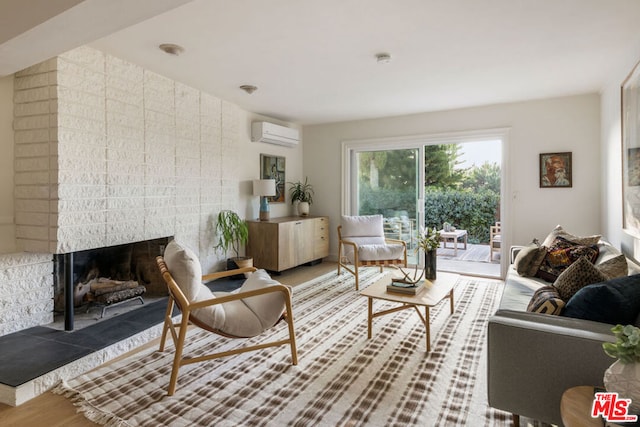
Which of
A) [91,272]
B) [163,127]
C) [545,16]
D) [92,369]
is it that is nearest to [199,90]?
[163,127]

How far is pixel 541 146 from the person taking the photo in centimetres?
461

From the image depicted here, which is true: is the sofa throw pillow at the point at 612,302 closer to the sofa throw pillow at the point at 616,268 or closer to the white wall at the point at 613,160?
the sofa throw pillow at the point at 616,268

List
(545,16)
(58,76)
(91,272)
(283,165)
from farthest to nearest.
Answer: (283,165) < (91,272) < (58,76) < (545,16)

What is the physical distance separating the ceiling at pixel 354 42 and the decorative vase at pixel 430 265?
5.70 ft

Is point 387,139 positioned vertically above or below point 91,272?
above

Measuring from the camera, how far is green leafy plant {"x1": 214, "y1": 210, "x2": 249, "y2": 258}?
457 cm

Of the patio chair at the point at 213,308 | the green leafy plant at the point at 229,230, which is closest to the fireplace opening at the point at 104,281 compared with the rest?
the green leafy plant at the point at 229,230

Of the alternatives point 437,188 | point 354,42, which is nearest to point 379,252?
point 354,42

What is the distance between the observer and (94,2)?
1.71 meters

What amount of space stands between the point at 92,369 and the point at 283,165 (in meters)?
4.04

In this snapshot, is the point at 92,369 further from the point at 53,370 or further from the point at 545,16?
the point at 545,16

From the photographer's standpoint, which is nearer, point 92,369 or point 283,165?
point 92,369

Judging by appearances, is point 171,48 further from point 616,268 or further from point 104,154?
point 616,268

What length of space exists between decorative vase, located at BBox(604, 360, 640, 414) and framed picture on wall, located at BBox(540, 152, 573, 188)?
13.1 feet
